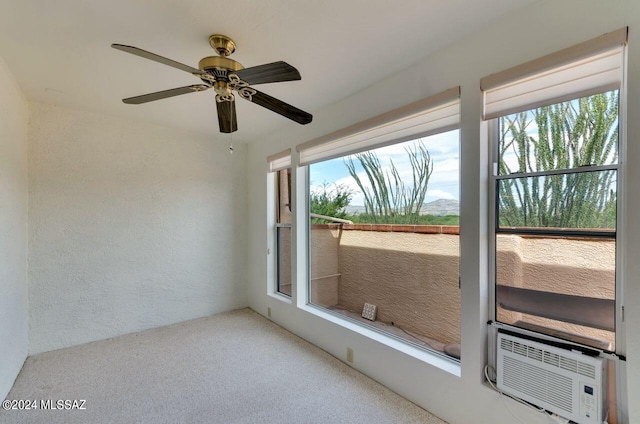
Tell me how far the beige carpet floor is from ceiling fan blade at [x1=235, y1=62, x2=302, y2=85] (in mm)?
2108

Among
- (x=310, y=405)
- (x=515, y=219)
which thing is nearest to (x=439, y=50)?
(x=515, y=219)

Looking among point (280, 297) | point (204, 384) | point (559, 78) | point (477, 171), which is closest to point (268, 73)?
point (477, 171)

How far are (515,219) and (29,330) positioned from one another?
4.19 meters

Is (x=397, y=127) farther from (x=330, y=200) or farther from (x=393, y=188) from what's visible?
(x=330, y=200)

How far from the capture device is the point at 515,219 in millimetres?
1648

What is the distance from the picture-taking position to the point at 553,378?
143cm

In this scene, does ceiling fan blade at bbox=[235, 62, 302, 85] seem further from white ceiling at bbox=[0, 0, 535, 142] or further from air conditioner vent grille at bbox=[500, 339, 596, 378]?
air conditioner vent grille at bbox=[500, 339, 596, 378]

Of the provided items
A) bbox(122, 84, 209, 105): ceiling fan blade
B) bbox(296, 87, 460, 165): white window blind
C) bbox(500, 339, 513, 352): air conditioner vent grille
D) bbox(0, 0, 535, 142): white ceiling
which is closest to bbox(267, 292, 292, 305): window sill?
bbox(296, 87, 460, 165): white window blind

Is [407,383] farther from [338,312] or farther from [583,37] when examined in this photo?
[583,37]

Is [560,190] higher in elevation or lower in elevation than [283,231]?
higher

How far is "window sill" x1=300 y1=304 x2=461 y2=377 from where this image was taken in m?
1.87

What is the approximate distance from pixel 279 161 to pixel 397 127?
1754mm

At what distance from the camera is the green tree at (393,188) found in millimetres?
2248

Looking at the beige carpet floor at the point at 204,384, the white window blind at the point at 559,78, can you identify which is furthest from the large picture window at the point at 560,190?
the beige carpet floor at the point at 204,384
